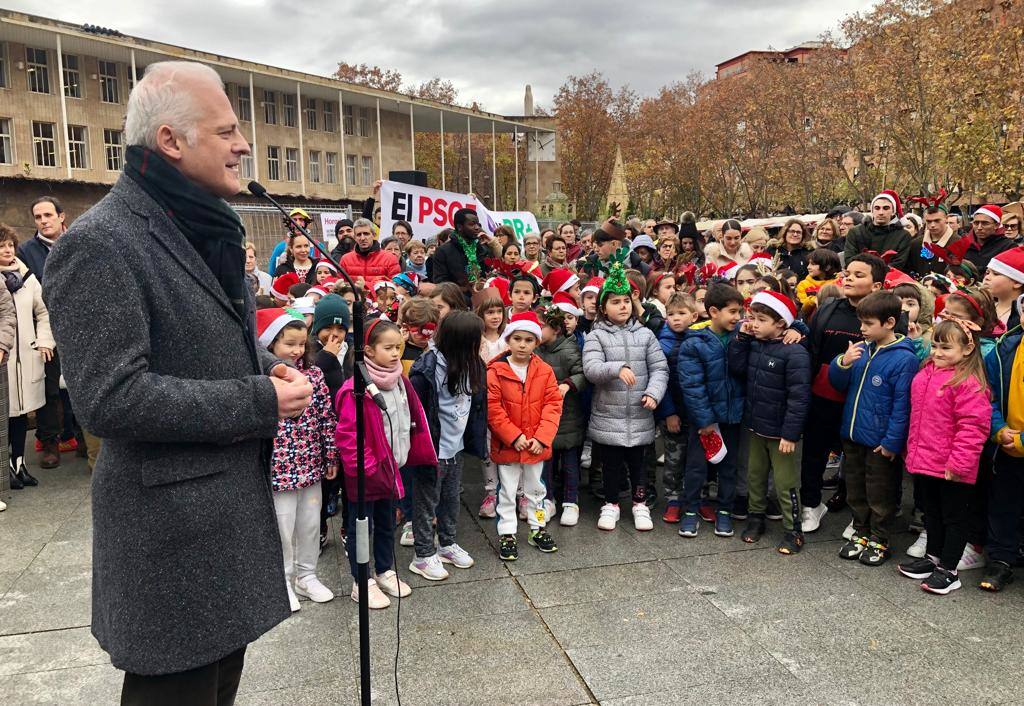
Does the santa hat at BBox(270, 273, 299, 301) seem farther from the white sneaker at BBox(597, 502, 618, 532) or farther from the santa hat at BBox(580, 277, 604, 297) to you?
the white sneaker at BBox(597, 502, 618, 532)

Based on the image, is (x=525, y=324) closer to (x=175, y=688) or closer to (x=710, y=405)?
(x=710, y=405)

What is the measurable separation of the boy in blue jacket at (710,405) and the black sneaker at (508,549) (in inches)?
48.5

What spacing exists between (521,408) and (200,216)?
353cm

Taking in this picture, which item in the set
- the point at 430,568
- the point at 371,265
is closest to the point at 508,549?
the point at 430,568

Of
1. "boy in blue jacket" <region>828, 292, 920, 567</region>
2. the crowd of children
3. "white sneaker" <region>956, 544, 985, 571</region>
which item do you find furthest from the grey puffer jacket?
"white sneaker" <region>956, 544, 985, 571</region>

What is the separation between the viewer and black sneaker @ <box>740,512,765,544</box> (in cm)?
523

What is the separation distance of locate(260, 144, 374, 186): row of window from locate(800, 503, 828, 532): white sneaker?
3543 cm

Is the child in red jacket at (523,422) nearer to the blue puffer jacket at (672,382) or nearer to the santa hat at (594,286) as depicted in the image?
the blue puffer jacket at (672,382)

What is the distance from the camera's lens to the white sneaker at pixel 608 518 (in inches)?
216

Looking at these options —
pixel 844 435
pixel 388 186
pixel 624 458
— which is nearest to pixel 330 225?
pixel 388 186

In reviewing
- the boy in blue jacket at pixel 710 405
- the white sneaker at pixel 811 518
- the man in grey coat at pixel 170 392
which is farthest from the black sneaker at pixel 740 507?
the man in grey coat at pixel 170 392

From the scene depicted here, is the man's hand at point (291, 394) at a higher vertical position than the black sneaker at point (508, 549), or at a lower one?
higher

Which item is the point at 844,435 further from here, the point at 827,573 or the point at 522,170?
the point at 522,170

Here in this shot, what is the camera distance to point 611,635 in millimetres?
3916
